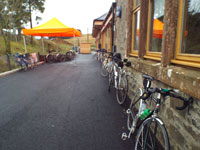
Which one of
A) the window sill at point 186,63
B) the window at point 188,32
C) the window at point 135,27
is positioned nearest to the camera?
the window sill at point 186,63

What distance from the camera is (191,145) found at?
164cm

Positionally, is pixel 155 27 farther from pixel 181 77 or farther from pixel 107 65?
pixel 107 65

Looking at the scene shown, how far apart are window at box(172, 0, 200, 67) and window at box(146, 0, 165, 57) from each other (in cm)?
63

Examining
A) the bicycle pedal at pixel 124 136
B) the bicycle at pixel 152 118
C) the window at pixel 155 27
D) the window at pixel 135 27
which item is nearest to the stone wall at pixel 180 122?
the bicycle at pixel 152 118

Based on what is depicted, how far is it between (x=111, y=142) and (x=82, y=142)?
0.47 metres

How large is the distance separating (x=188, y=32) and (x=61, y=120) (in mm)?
2771

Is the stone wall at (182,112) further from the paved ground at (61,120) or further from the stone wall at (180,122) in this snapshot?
the paved ground at (61,120)

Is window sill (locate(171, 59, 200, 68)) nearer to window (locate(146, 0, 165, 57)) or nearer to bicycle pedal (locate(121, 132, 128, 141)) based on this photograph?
window (locate(146, 0, 165, 57))

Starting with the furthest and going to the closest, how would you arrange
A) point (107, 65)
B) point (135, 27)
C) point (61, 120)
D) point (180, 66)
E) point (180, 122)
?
1. point (107, 65)
2. point (135, 27)
3. point (61, 120)
4. point (180, 66)
5. point (180, 122)

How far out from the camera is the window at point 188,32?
1.76m

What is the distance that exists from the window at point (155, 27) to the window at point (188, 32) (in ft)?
2.07

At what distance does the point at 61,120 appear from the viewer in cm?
321

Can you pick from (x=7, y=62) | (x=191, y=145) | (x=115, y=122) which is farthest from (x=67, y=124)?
(x=7, y=62)

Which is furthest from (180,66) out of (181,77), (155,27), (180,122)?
(155,27)
